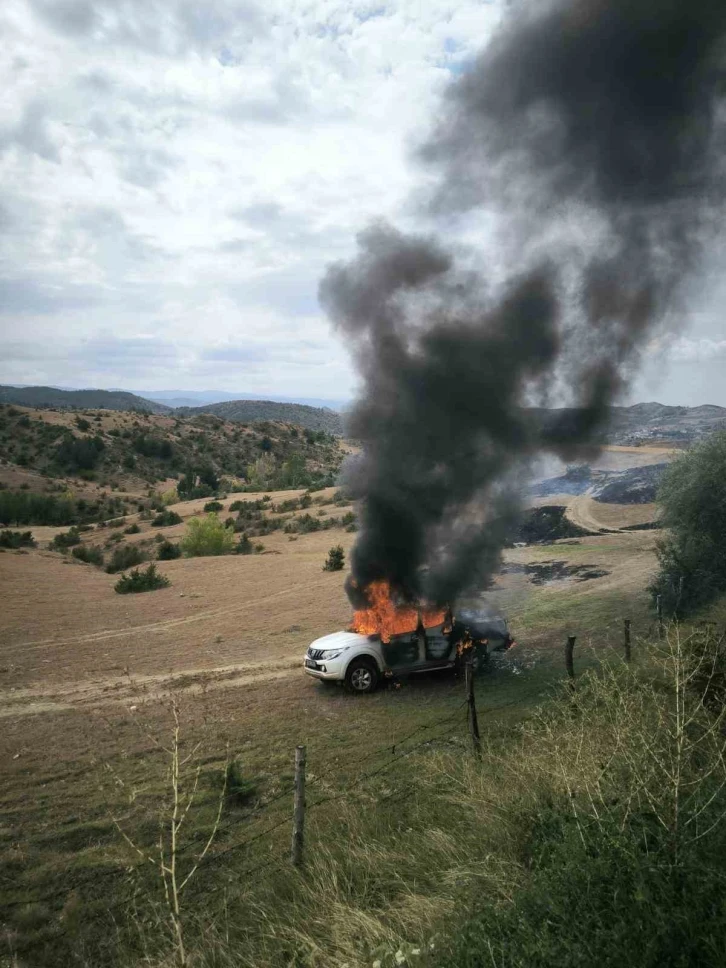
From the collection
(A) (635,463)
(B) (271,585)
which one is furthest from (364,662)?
(A) (635,463)

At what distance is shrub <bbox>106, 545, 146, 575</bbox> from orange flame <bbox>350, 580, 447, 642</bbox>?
2387 centimetres

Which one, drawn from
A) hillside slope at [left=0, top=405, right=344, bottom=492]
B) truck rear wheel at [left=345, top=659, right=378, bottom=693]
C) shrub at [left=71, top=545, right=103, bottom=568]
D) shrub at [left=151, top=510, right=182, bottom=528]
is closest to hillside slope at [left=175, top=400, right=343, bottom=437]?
hillside slope at [left=0, top=405, right=344, bottom=492]

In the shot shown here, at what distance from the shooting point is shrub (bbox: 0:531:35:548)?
125 feet

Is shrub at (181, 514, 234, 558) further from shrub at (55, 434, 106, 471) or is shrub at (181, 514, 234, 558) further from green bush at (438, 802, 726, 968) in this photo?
shrub at (55, 434, 106, 471)

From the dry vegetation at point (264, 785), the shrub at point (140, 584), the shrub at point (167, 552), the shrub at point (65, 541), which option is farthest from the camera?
the shrub at point (65, 541)

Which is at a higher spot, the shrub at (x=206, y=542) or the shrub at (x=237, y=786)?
the shrub at (x=237, y=786)

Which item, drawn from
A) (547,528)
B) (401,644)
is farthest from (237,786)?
(547,528)

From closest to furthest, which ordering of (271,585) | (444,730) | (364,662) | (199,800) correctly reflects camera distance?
(199,800) → (444,730) → (364,662) → (271,585)

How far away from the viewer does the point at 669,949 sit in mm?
4023

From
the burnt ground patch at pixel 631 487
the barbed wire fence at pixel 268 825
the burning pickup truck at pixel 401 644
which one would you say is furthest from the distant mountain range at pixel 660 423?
the barbed wire fence at pixel 268 825

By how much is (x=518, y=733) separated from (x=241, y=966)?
5.90 metres

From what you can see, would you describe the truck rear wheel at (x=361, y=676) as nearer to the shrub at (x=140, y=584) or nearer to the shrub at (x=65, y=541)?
the shrub at (x=140, y=584)

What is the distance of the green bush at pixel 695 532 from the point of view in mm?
17609

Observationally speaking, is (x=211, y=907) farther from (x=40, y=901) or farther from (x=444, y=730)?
(x=444, y=730)
